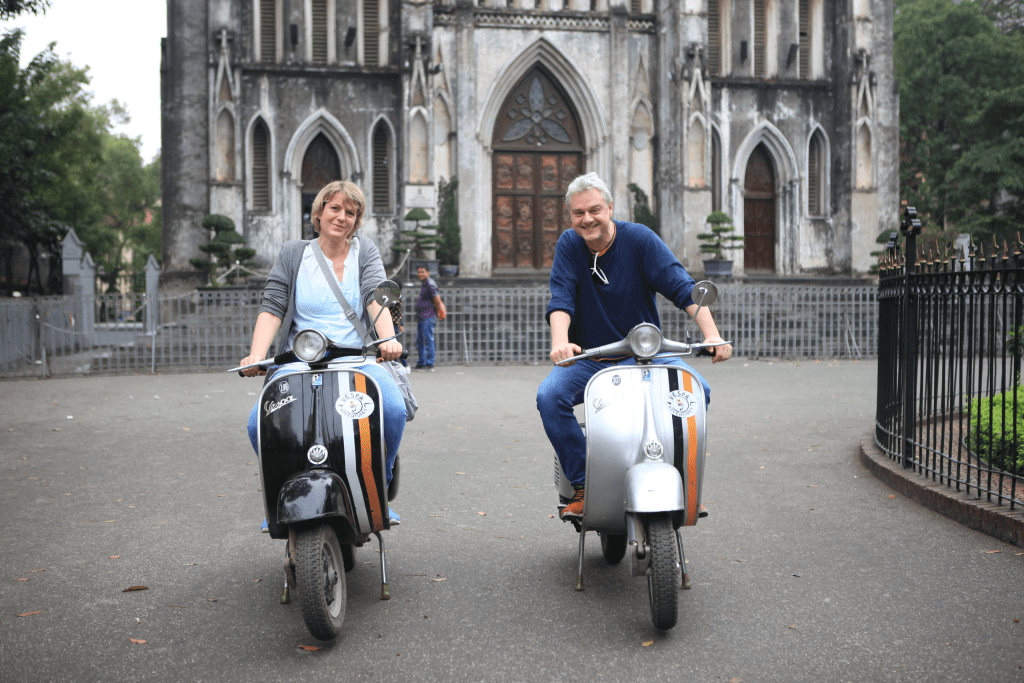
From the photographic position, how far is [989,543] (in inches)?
189

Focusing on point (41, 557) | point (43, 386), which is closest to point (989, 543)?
point (41, 557)

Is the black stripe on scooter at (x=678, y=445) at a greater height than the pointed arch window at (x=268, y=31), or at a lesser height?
lesser

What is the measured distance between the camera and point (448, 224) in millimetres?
23391

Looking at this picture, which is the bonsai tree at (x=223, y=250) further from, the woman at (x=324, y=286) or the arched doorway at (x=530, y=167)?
the woman at (x=324, y=286)

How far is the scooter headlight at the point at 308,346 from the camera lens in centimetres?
356

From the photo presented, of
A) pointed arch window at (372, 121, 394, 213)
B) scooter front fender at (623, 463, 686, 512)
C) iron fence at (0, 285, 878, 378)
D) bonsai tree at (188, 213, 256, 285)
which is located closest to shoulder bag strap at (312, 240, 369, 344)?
scooter front fender at (623, 463, 686, 512)

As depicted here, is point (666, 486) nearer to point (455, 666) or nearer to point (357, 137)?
point (455, 666)

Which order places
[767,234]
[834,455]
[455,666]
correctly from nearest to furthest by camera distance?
1. [455,666]
2. [834,455]
3. [767,234]

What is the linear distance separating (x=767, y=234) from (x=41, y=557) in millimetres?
24198

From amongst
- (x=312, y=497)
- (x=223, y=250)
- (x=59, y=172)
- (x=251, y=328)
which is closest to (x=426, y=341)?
(x=251, y=328)

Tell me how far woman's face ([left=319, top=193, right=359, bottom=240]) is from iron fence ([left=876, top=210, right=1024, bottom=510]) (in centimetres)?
338

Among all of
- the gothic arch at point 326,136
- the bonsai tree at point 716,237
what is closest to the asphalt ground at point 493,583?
the bonsai tree at point 716,237

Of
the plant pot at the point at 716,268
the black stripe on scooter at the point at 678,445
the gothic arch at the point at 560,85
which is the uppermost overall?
the gothic arch at the point at 560,85

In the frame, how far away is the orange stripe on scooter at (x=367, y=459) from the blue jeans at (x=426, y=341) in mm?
11504
